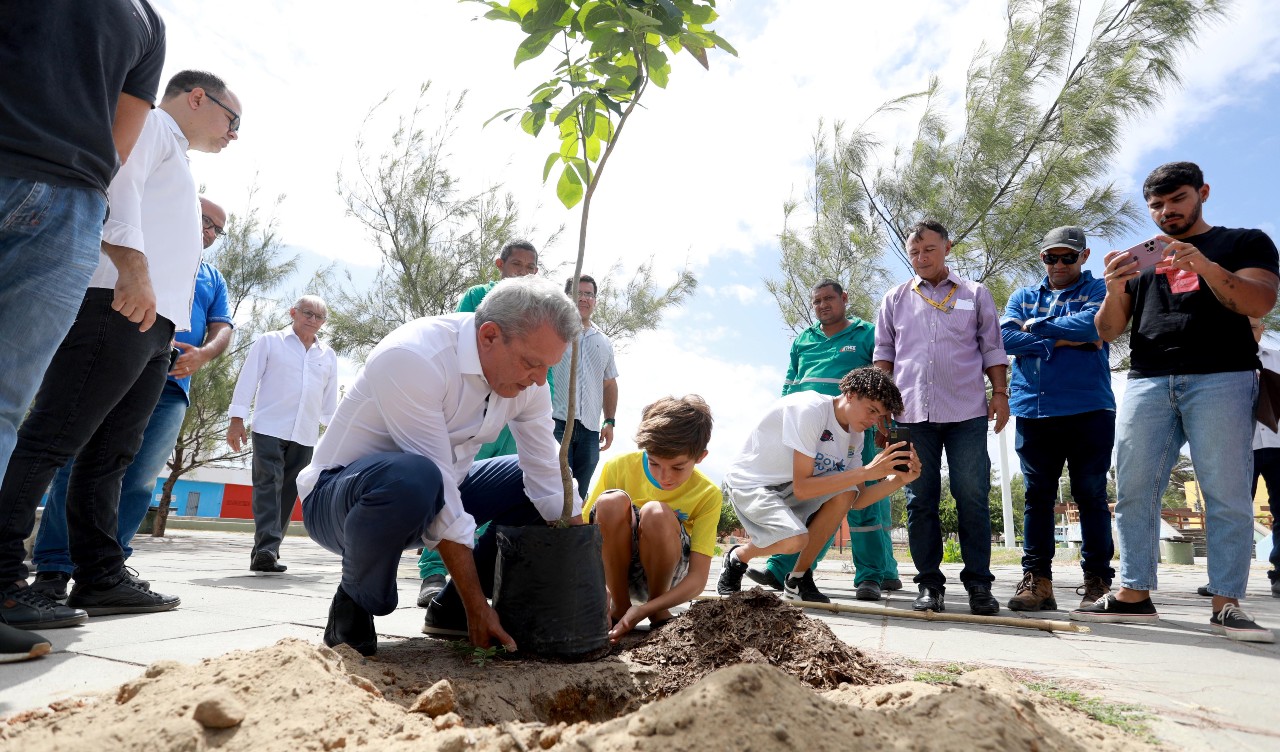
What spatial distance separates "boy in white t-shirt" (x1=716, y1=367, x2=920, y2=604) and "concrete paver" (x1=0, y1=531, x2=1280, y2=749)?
469 millimetres

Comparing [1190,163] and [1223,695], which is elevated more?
[1190,163]

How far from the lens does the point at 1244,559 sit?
2.77 metres

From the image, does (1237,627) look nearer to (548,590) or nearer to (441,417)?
(548,590)

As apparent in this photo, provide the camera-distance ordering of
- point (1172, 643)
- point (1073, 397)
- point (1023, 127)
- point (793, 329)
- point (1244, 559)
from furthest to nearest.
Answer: point (793, 329)
point (1023, 127)
point (1073, 397)
point (1244, 559)
point (1172, 643)

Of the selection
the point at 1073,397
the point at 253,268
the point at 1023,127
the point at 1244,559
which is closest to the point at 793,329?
the point at 1023,127

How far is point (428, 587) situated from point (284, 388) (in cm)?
231

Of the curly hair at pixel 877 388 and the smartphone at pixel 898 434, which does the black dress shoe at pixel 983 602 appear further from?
the curly hair at pixel 877 388

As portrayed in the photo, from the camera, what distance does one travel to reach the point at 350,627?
1941 millimetres

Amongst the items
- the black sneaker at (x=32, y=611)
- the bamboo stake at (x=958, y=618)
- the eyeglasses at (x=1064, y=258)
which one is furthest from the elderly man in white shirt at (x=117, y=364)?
the eyeglasses at (x=1064, y=258)

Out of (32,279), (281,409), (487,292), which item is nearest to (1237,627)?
(487,292)

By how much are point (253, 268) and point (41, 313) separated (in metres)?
11.6

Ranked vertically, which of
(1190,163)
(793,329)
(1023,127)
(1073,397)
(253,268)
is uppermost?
(1023,127)

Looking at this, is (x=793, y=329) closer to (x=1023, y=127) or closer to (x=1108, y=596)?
(x=1023, y=127)

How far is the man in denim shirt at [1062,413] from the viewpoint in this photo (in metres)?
3.57
